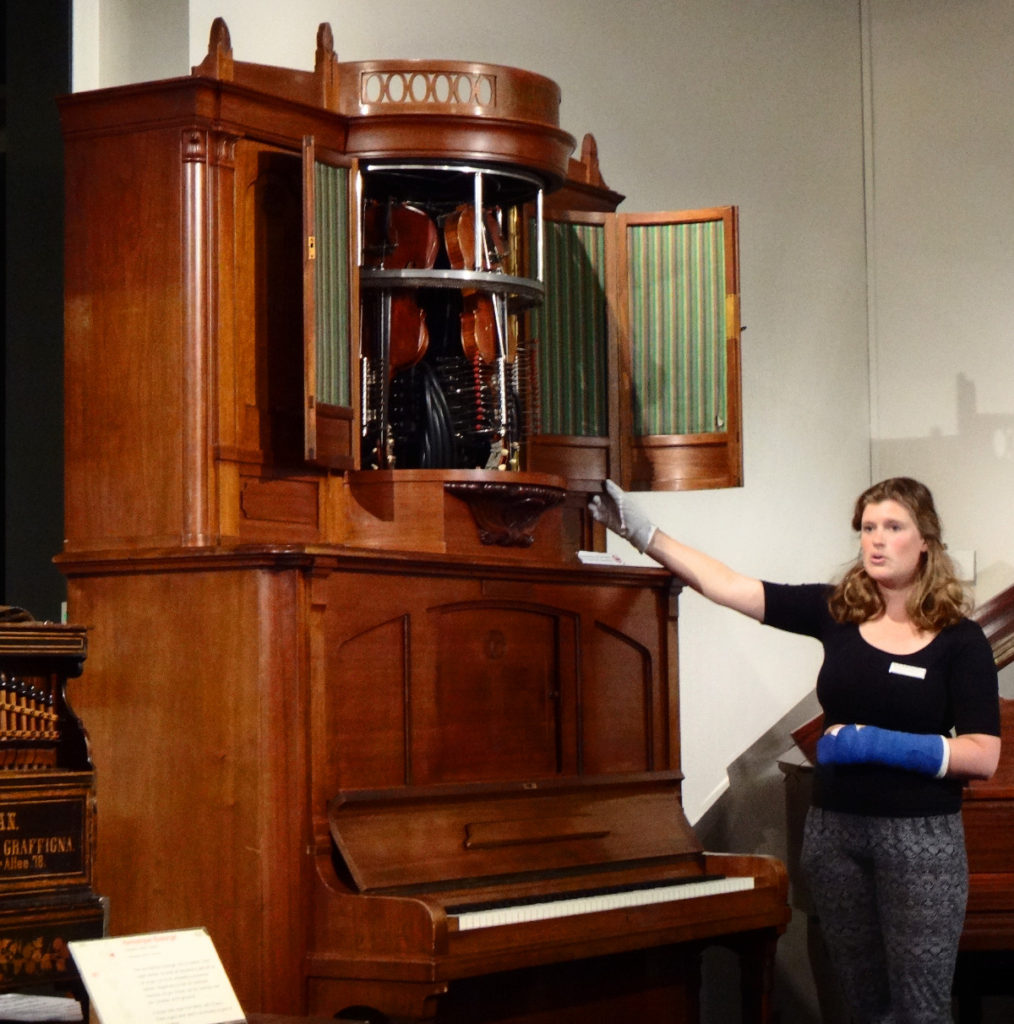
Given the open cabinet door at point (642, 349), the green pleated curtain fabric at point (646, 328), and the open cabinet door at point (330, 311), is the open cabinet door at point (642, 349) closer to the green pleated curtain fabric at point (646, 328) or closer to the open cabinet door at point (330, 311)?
the green pleated curtain fabric at point (646, 328)

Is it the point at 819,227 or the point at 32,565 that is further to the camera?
the point at 819,227

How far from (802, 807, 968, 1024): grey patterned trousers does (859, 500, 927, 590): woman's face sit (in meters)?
0.56

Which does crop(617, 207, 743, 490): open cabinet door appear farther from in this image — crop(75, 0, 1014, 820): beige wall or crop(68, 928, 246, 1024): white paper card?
crop(68, 928, 246, 1024): white paper card

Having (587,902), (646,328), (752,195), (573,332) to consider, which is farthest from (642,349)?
(752,195)

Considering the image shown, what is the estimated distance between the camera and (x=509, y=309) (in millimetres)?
4734

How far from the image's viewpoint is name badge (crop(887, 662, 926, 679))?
412cm

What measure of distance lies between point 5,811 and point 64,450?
1.83 metres

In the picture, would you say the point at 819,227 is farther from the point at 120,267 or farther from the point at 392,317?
the point at 120,267

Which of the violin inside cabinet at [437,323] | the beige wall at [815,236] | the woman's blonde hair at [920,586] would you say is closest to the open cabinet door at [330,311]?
the violin inside cabinet at [437,323]

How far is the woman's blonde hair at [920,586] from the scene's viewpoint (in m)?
4.18

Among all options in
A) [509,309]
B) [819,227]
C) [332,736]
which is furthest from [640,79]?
[332,736]

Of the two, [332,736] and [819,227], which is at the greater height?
[819,227]

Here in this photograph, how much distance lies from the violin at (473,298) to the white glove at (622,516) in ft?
1.77

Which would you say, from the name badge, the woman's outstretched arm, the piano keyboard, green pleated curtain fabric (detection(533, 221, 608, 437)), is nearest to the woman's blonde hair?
the name badge
